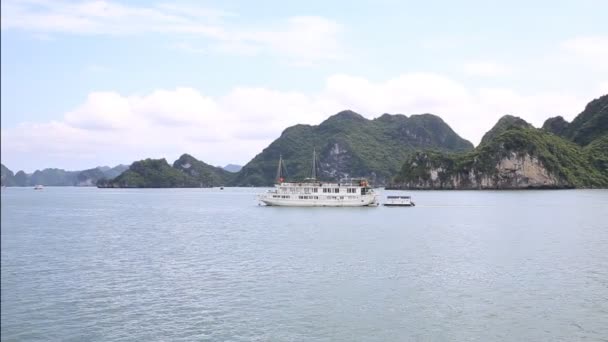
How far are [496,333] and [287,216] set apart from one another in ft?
259

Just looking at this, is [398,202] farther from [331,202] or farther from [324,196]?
[324,196]

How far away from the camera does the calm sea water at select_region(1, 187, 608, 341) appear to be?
2562 centimetres

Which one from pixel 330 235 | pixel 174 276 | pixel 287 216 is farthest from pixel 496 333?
pixel 287 216

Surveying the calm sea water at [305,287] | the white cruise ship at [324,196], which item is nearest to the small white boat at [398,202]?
the white cruise ship at [324,196]

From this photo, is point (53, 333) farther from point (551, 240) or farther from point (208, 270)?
point (551, 240)

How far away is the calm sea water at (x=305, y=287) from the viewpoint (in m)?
25.6

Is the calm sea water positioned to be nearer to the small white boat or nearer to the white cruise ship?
the white cruise ship

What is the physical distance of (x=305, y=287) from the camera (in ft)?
117

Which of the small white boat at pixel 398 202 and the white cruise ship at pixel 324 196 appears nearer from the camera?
the white cruise ship at pixel 324 196

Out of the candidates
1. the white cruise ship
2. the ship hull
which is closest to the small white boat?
the white cruise ship

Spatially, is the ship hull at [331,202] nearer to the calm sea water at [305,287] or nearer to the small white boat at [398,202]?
the small white boat at [398,202]

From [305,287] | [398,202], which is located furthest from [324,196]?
[305,287]

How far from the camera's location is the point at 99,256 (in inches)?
1993

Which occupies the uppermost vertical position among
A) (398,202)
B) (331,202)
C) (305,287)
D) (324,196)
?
(324,196)
